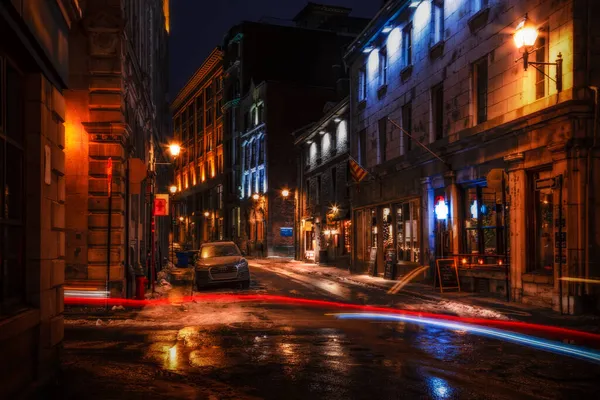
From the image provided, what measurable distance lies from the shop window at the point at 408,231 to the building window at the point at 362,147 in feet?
15.1

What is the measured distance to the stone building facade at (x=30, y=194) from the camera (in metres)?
6.23

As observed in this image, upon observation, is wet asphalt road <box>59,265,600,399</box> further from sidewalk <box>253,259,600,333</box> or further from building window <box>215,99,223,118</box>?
building window <box>215,99,223,118</box>

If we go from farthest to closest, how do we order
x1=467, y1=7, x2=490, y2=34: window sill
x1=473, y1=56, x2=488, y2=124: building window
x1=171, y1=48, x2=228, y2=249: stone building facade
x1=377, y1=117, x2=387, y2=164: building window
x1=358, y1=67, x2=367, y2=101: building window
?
1. x1=171, y1=48, x2=228, y2=249: stone building facade
2. x1=358, y1=67, x2=367, y2=101: building window
3. x1=377, y1=117, x2=387, y2=164: building window
4. x1=473, y1=56, x2=488, y2=124: building window
5. x1=467, y1=7, x2=490, y2=34: window sill

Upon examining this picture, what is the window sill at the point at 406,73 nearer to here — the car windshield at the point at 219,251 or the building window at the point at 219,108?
the car windshield at the point at 219,251

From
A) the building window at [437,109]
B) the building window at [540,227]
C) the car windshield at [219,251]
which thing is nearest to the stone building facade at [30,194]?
the building window at [540,227]

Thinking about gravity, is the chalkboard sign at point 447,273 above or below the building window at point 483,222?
below

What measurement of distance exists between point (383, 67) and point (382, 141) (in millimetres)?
3460

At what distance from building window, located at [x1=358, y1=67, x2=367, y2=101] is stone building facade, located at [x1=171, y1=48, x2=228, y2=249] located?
35.5m

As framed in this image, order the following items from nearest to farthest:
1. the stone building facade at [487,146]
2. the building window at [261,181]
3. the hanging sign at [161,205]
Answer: the stone building facade at [487,146], the hanging sign at [161,205], the building window at [261,181]

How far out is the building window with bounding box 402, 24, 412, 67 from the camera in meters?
25.8

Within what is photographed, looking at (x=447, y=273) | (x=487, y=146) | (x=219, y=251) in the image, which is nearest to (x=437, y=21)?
(x=487, y=146)

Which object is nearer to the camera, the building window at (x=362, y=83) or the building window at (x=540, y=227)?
the building window at (x=540, y=227)

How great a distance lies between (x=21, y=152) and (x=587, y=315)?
12744mm

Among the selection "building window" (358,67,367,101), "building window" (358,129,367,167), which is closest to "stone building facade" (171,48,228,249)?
"building window" (358,129,367,167)
